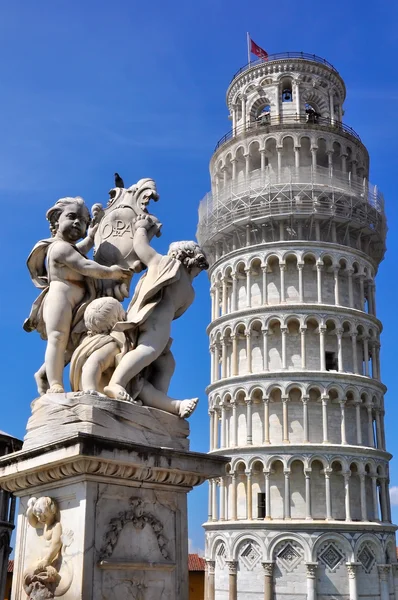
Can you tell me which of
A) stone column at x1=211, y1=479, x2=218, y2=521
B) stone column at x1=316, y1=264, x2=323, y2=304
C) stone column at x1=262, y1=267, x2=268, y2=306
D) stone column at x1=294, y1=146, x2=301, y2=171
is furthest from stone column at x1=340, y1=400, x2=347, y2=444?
stone column at x1=294, y1=146, x2=301, y2=171

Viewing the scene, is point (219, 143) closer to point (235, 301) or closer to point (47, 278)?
point (235, 301)

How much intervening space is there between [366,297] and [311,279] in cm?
505

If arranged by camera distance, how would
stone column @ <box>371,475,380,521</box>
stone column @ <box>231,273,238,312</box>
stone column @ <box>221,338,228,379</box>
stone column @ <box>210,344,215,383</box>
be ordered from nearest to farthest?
stone column @ <box>371,475,380,521</box>, stone column @ <box>221,338,228,379</box>, stone column @ <box>231,273,238,312</box>, stone column @ <box>210,344,215,383</box>

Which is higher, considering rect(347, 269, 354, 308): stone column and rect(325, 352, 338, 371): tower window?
rect(347, 269, 354, 308): stone column

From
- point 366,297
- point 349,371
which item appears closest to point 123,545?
point 349,371

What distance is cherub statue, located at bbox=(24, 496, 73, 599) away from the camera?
4863 mm

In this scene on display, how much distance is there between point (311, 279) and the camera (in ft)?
157

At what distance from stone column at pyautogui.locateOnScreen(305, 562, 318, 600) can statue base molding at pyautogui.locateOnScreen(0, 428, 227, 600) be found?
38.3 meters

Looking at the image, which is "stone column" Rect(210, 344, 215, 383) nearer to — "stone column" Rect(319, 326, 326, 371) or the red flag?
"stone column" Rect(319, 326, 326, 371)

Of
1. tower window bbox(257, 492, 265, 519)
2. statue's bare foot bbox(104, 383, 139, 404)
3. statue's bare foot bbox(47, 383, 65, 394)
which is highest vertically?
tower window bbox(257, 492, 265, 519)

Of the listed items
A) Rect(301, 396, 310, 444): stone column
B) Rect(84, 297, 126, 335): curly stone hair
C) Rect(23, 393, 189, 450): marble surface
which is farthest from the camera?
Rect(301, 396, 310, 444): stone column

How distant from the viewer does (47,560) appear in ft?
16.3

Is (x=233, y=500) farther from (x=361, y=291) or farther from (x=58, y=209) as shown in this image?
(x=58, y=209)

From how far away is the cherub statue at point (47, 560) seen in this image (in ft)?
16.0
